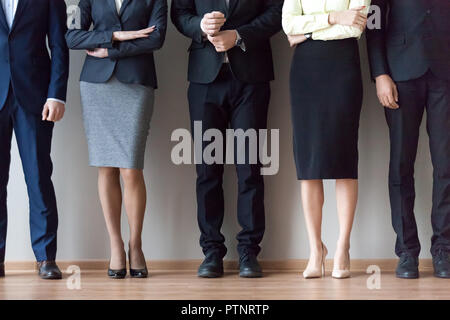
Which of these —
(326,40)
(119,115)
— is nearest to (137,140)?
(119,115)

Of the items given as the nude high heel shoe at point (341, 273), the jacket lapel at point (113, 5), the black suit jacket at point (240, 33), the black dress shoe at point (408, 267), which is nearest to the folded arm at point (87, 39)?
the jacket lapel at point (113, 5)

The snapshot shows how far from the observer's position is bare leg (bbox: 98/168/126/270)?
3363 mm

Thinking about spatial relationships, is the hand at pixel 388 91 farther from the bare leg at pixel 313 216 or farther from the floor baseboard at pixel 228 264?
the floor baseboard at pixel 228 264

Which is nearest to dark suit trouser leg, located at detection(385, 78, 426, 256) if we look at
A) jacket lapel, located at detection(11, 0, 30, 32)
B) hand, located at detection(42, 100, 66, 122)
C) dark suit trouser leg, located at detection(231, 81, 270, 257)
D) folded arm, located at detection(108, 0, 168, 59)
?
dark suit trouser leg, located at detection(231, 81, 270, 257)

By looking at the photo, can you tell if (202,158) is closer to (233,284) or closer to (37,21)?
(233,284)

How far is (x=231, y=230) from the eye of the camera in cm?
368

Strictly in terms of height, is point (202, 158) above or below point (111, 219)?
above

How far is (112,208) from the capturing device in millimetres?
3389

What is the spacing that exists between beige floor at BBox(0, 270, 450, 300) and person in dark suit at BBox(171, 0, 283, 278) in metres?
0.18

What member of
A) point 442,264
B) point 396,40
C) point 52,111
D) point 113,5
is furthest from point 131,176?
point 442,264

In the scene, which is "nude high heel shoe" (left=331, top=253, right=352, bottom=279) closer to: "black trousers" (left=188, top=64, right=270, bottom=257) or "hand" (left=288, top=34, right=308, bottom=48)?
"black trousers" (left=188, top=64, right=270, bottom=257)

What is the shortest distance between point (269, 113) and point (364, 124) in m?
0.51

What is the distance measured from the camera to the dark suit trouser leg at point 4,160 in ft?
10.9
